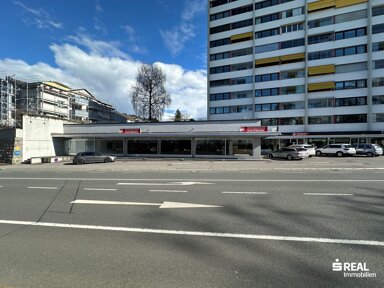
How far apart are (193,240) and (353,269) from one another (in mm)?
2676

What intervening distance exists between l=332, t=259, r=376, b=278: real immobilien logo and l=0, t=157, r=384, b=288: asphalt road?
31 mm

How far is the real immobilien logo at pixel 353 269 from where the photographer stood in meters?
3.65

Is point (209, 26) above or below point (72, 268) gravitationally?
above

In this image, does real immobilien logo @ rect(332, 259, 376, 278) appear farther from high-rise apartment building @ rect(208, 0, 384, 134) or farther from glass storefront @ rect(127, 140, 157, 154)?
high-rise apartment building @ rect(208, 0, 384, 134)

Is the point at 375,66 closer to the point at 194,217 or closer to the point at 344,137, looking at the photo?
the point at 344,137

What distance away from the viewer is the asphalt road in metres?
3.65

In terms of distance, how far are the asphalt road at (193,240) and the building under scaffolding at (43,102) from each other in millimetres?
A: 31285

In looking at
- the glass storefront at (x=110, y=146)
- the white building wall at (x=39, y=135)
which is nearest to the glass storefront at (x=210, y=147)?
the glass storefront at (x=110, y=146)

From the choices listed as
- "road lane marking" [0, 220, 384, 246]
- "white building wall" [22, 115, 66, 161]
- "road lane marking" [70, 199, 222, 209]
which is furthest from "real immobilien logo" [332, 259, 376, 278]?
"white building wall" [22, 115, 66, 161]

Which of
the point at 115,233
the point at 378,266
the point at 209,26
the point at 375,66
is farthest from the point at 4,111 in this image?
the point at 375,66

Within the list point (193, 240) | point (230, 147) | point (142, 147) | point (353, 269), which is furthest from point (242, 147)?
point (353, 269)

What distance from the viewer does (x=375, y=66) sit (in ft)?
137

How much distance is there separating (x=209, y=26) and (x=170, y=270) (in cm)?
6008

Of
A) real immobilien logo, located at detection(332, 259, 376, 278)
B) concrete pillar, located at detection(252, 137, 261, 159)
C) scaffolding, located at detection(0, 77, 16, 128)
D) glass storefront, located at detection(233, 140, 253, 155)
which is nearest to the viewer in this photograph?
real immobilien logo, located at detection(332, 259, 376, 278)
